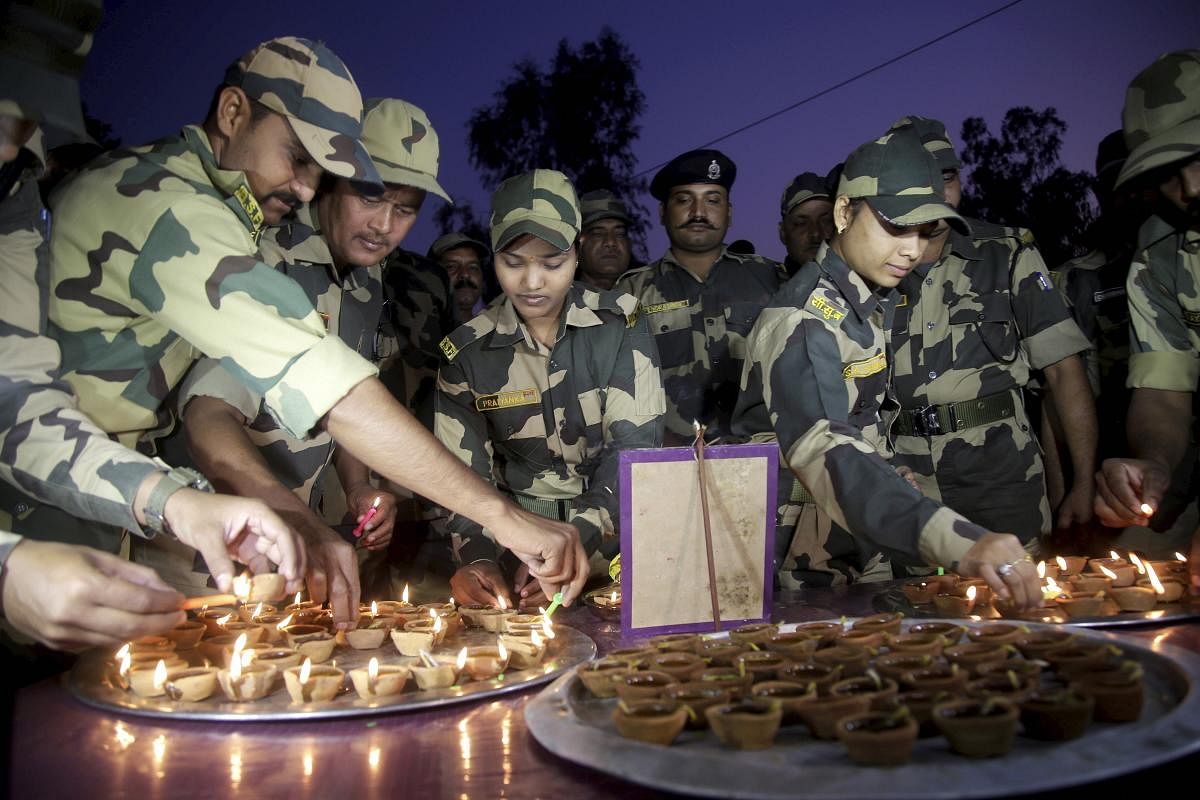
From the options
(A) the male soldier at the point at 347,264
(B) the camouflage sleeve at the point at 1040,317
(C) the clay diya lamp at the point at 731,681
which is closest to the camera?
(C) the clay diya lamp at the point at 731,681

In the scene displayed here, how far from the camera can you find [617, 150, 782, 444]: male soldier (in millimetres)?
5578

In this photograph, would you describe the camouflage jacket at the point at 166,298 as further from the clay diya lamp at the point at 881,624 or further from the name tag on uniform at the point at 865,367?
the name tag on uniform at the point at 865,367

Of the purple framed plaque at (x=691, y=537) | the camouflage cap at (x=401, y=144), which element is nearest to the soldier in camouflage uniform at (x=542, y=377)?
the camouflage cap at (x=401, y=144)

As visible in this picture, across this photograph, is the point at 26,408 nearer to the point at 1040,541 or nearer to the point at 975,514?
the point at 975,514

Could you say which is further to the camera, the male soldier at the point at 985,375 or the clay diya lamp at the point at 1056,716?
the male soldier at the point at 985,375

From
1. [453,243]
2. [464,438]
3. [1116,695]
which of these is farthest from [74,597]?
[453,243]

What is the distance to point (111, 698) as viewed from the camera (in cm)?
208

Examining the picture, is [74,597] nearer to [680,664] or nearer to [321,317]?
[680,664]

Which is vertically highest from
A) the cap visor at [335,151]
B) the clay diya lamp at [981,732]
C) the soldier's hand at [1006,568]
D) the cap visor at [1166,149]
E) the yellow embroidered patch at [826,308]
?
the cap visor at [1166,149]

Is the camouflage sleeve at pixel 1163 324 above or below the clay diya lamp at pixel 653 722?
above

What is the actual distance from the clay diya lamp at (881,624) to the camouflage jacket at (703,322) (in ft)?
9.64

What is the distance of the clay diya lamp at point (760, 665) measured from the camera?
6.53 ft

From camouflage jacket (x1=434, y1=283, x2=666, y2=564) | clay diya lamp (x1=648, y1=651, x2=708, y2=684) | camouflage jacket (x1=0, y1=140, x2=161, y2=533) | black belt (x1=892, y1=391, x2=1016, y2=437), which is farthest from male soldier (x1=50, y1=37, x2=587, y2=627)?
black belt (x1=892, y1=391, x2=1016, y2=437)

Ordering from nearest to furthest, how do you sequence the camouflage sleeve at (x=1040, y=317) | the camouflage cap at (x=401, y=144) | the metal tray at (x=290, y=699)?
1. the metal tray at (x=290, y=699)
2. the camouflage cap at (x=401, y=144)
3. the camouflage sleeve at (x=1040, y=317)
